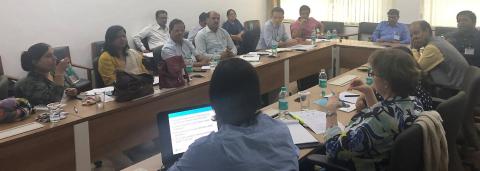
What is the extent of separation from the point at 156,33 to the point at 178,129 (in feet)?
16.2

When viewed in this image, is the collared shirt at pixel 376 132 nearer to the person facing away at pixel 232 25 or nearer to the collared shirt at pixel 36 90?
the collared shirt at pixel 36 90

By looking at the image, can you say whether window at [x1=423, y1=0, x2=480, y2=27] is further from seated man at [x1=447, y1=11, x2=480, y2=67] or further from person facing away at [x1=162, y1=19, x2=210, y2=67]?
person facing away at [x1=162, y1=19, x2=210, y2=67]

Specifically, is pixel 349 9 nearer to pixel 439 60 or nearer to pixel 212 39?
pixel 212 39

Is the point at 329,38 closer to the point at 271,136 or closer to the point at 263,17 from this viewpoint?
the point at 263,17

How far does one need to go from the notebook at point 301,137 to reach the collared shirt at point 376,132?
0.80 feet

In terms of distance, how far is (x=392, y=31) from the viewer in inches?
248

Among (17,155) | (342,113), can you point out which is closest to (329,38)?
(342,113)

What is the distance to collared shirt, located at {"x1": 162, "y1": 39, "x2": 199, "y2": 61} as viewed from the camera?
4332 mm

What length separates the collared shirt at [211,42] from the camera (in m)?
5.07

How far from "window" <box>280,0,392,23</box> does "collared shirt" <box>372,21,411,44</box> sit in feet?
3.60

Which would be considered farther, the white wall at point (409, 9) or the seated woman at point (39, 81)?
the white wall at point (409, 9)

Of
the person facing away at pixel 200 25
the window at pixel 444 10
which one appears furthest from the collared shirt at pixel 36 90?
the window at pixel 444 10

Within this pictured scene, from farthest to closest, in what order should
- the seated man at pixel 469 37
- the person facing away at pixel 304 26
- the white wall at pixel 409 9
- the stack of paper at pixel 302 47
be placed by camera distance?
the white wall at pixel 409 9 → the person facing away at pixel 304 26 → the stack of paper at pixel 302 47 → the seated man at pixel 469 37

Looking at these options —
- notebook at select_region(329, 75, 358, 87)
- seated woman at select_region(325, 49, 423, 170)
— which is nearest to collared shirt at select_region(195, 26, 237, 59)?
notebook at select_region(329, 75, 358, 87)
